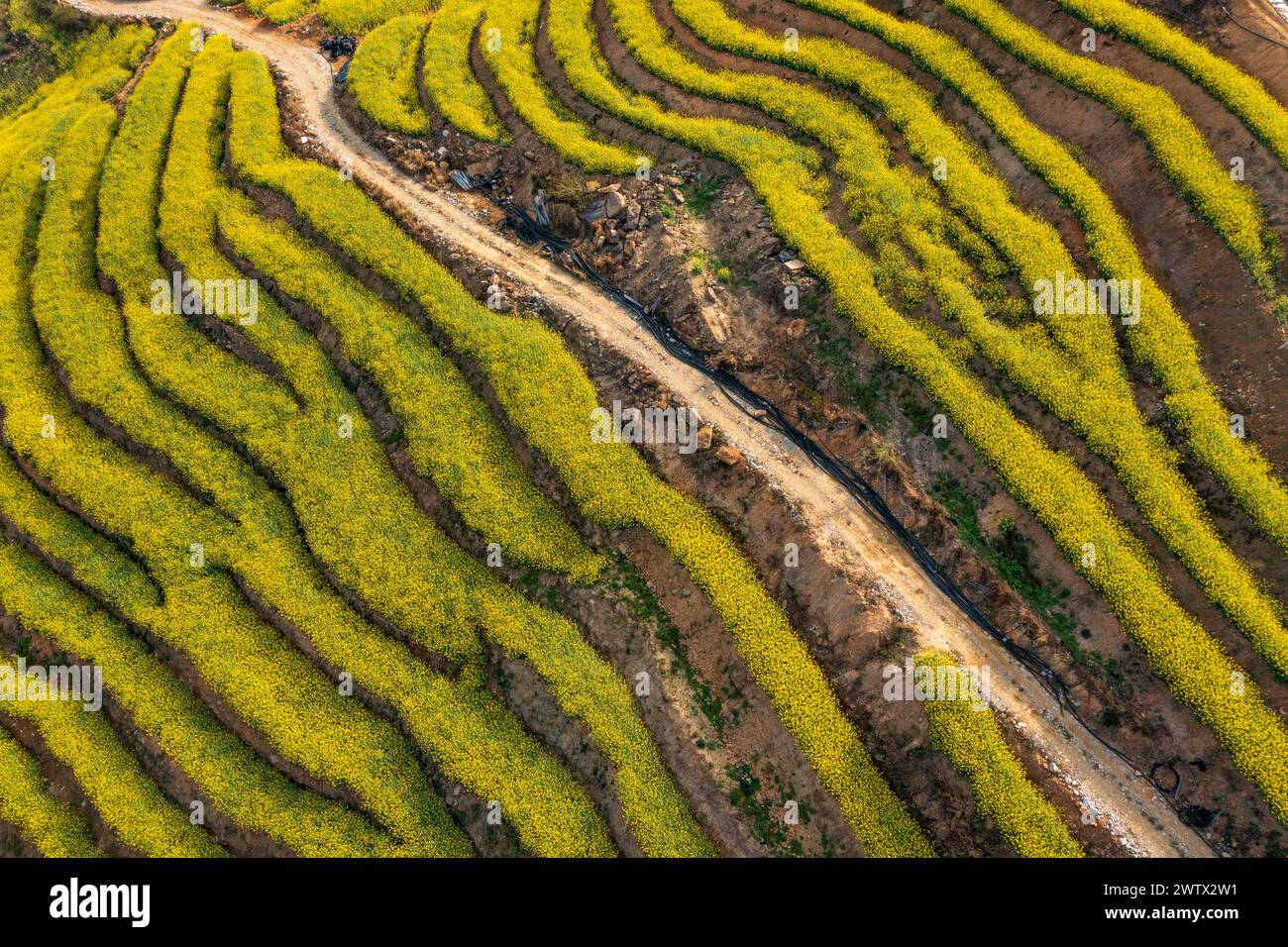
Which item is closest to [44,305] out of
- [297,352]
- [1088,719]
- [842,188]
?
[297,352]

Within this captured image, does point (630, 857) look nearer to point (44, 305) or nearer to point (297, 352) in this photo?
point (297, 352)

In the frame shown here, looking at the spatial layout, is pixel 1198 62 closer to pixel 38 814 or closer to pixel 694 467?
pixel 694 467

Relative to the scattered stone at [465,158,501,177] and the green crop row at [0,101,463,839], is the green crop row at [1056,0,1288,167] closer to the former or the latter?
the scattered stone at [465,158,501,177]

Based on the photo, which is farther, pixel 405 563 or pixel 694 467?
pixel 405 563

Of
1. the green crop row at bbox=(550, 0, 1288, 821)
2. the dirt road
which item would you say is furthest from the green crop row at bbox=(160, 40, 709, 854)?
the green crop row at bbox=(550, 0, 1288, 821)

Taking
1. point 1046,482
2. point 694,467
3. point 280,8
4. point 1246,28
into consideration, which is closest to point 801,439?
point 694,467

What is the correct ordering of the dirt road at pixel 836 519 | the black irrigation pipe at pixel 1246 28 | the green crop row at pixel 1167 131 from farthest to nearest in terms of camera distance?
1. the black irrigation pipe at pixel 1246 28
2. the green crop row at pixel 1167 131
3. the dirt road at pixel 836 519

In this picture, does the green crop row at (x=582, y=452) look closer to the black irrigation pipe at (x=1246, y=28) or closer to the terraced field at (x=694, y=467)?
the terraced field at (x=694, y=467)

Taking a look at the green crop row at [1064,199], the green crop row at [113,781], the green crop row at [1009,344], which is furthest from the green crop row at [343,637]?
the green crop row at [1064,199]
